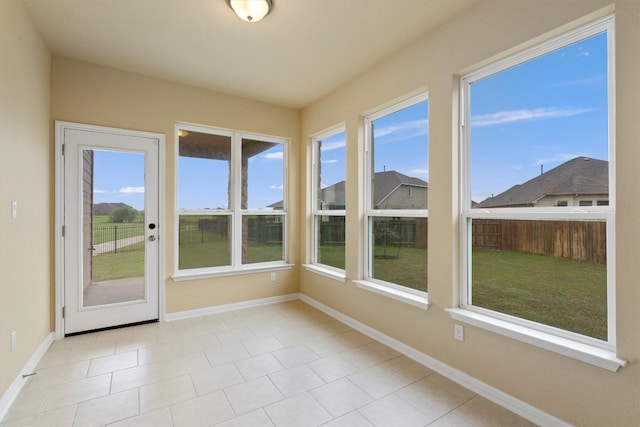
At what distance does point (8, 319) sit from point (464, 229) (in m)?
3.23

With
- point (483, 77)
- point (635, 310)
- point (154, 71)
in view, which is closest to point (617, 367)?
point (635, 310)

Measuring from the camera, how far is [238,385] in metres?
2.22

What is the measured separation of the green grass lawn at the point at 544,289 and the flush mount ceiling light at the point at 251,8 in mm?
2377

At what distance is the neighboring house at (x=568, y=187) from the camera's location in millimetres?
1741

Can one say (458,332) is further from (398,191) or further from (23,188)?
(23,188)

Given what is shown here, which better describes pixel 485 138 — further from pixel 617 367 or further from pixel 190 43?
pixel 190 43

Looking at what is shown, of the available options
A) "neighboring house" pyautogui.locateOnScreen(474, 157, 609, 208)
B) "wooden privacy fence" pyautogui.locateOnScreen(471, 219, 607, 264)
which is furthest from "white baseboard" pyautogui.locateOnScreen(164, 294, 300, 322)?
"neighboring house" pyautogui.locateOnScreen(474, 157, 609, 208)

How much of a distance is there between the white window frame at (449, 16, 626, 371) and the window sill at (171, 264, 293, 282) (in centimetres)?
250

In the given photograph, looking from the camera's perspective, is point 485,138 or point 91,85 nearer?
point 485,138

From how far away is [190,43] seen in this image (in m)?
2.71

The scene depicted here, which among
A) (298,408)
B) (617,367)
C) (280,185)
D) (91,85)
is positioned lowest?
(298,408)

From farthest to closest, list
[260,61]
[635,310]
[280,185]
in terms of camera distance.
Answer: [280,185], [260,61], [635,310]

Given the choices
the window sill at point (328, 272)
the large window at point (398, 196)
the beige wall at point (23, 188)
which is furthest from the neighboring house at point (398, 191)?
the beige wall at point (23, 188)

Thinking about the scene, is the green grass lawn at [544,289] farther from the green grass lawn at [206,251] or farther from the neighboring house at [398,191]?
the green grass lawn at [206,251]
